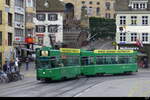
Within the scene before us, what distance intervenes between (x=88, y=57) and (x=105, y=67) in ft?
8.29

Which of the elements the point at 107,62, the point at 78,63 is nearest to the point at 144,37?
the point at 107,62

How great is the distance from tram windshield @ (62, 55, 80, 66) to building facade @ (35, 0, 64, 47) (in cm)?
4420

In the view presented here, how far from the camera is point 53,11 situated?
270ft

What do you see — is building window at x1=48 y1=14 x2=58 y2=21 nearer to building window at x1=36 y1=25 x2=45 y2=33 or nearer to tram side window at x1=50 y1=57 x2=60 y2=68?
building window at x1=36 y1=25 x2=45 y2=33

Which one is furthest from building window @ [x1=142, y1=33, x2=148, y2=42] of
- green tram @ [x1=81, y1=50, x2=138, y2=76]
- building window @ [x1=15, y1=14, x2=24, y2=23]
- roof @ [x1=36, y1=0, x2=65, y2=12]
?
roof @ [x1=36, y1=0, x2=65, y2=12]

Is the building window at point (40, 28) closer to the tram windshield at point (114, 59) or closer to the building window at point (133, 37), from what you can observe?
the building window at point (133, 37)

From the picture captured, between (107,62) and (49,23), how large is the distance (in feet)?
136

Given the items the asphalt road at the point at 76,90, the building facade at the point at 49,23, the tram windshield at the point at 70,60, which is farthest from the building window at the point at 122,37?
the asphalt road at the point at 76,90

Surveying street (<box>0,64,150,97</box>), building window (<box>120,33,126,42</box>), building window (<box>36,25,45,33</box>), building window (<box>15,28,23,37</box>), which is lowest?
street (<box>0,64,150,97</box>)

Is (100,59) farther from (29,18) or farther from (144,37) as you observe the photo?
(29,18)

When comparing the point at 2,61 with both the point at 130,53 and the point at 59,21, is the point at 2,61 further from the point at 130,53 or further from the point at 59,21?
the point at 59,21

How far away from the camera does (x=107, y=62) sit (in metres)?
42.2

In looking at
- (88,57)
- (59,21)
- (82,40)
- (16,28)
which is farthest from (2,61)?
(82,40)

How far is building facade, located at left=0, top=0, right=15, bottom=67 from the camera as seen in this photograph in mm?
52406
